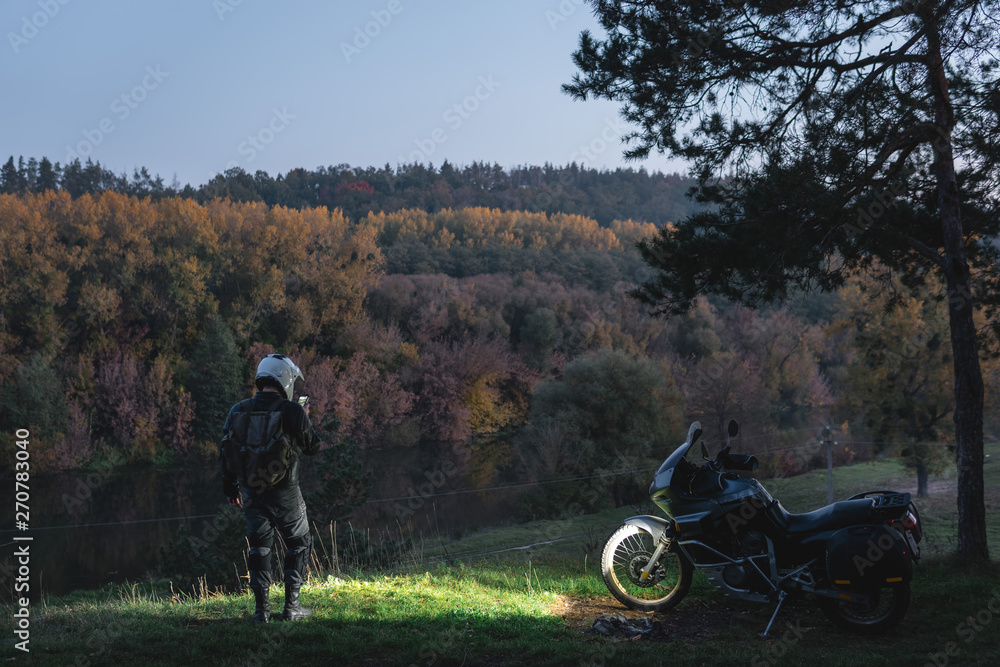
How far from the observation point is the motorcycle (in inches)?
193

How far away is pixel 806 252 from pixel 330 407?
121 feet

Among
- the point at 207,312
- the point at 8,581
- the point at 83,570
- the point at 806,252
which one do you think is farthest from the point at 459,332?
the point at 806,252

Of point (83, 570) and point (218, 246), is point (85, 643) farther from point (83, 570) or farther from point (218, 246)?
point (218, 246)

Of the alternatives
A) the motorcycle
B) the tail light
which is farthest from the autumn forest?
the motorcycle

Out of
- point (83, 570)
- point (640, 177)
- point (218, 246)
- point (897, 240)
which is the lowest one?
point (83, 570)

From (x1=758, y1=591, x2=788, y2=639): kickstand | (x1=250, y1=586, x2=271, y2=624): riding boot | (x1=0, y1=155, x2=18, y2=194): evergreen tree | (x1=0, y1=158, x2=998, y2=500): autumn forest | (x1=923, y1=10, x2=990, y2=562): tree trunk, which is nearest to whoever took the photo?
(x1=758, y1=591, x2=788, y2=639): kickstand

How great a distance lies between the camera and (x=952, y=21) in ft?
23.4

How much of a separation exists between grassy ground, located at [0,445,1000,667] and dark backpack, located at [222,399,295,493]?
39.8 inches

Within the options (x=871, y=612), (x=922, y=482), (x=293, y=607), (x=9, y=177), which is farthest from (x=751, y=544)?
(x=9, y=177)

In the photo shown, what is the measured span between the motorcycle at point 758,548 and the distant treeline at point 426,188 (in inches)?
2607

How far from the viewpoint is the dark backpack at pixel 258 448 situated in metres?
4.97

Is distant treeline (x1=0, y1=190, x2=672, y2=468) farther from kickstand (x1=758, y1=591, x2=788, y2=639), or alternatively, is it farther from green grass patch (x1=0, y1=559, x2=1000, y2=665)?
kickstand (x1=758, y1=591, x2=788, y2=639)

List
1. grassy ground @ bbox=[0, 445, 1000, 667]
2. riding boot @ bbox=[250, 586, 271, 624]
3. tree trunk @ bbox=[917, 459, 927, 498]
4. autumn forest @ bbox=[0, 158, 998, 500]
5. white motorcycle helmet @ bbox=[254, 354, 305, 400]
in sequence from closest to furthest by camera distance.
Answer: grassy ground @ bbox=[0, 445, 1000, 667], riding boot @ bbox=[250, 586, 271, 624], white motorcycle helmet @ bbox=[254, 354, 305, 400], tree trunk @ bbox=[917, 459, 927, 498], autumn forest @ bbox=[0, 158, 998, 500]

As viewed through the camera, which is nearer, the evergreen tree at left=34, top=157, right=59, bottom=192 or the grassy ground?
the grassy ground
